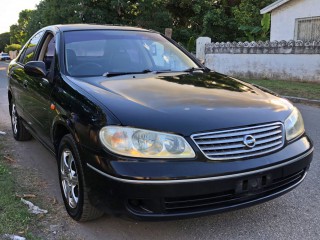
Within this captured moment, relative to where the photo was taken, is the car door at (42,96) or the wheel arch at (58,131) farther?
the car door at (42,96)

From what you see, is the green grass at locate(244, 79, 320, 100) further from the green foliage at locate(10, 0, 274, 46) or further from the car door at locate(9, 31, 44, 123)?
the green foliage at locate(10, 0, 274, 46)

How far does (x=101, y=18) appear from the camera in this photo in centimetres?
2498

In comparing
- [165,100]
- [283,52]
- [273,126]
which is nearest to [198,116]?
[165,100]

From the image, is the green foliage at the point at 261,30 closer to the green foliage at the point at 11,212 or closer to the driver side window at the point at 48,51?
the driver side window at the point at 48,51

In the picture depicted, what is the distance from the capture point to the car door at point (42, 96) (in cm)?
382

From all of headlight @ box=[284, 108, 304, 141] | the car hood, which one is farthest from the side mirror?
headlight @ box=[284, 108, 304, 141]

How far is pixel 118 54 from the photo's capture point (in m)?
4.12

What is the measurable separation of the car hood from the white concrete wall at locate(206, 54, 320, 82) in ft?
31.3

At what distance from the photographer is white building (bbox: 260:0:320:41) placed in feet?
48.8

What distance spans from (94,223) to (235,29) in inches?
914

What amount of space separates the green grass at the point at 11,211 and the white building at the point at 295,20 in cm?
1318

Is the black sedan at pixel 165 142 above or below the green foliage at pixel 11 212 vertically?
above

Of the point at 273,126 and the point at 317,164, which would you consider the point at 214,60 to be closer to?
the point at 317,164

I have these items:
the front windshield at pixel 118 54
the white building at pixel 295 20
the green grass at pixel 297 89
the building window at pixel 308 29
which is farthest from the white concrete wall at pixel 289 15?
the front windshield at pixel 118 54
